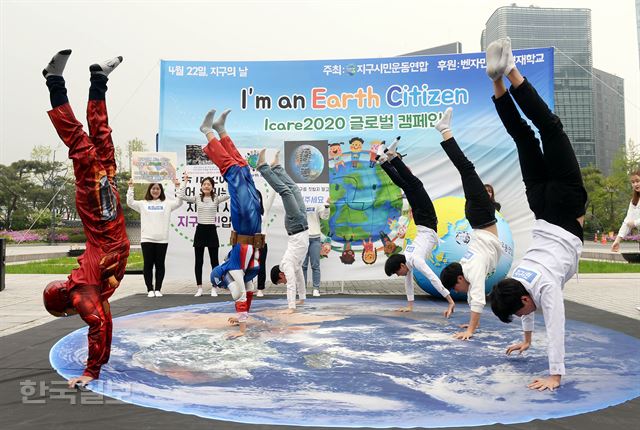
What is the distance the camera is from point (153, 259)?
7.98 metres

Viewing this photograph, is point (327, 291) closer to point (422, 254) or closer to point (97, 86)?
point (422, 254)

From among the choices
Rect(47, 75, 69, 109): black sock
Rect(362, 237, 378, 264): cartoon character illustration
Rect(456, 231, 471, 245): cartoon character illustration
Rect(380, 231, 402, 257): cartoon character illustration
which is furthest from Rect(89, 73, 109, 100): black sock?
Rect(380, 231, 402, 257): cartoon character illustration

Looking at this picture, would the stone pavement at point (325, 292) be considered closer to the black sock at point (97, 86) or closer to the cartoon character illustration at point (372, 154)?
the cartoon character illustration at point (372, 154)

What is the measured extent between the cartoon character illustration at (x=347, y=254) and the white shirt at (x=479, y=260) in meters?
3.38

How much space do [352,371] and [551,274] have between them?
1548mm

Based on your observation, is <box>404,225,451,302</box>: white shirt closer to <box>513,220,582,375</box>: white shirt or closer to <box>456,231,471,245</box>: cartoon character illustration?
<box>456,231,471,245</box>: cartoon character illustration

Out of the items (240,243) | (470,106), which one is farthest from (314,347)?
(470,106)

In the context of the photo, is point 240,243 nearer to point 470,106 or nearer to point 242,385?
point 242,385

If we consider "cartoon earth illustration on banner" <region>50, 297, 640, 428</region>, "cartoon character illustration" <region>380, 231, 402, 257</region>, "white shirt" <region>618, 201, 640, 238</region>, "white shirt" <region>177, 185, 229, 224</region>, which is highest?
"white shirt" <region>177, 185, 229, 224</region>

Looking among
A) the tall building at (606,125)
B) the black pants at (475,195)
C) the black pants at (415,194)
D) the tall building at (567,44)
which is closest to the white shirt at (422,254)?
the black pants at (415,194)

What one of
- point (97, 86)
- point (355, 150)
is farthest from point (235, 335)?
point (355, 150)

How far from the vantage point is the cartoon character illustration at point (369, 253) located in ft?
27.2

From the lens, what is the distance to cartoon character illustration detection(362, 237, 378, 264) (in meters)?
8.28

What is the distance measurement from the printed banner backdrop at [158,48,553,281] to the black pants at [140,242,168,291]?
1.14 feet
